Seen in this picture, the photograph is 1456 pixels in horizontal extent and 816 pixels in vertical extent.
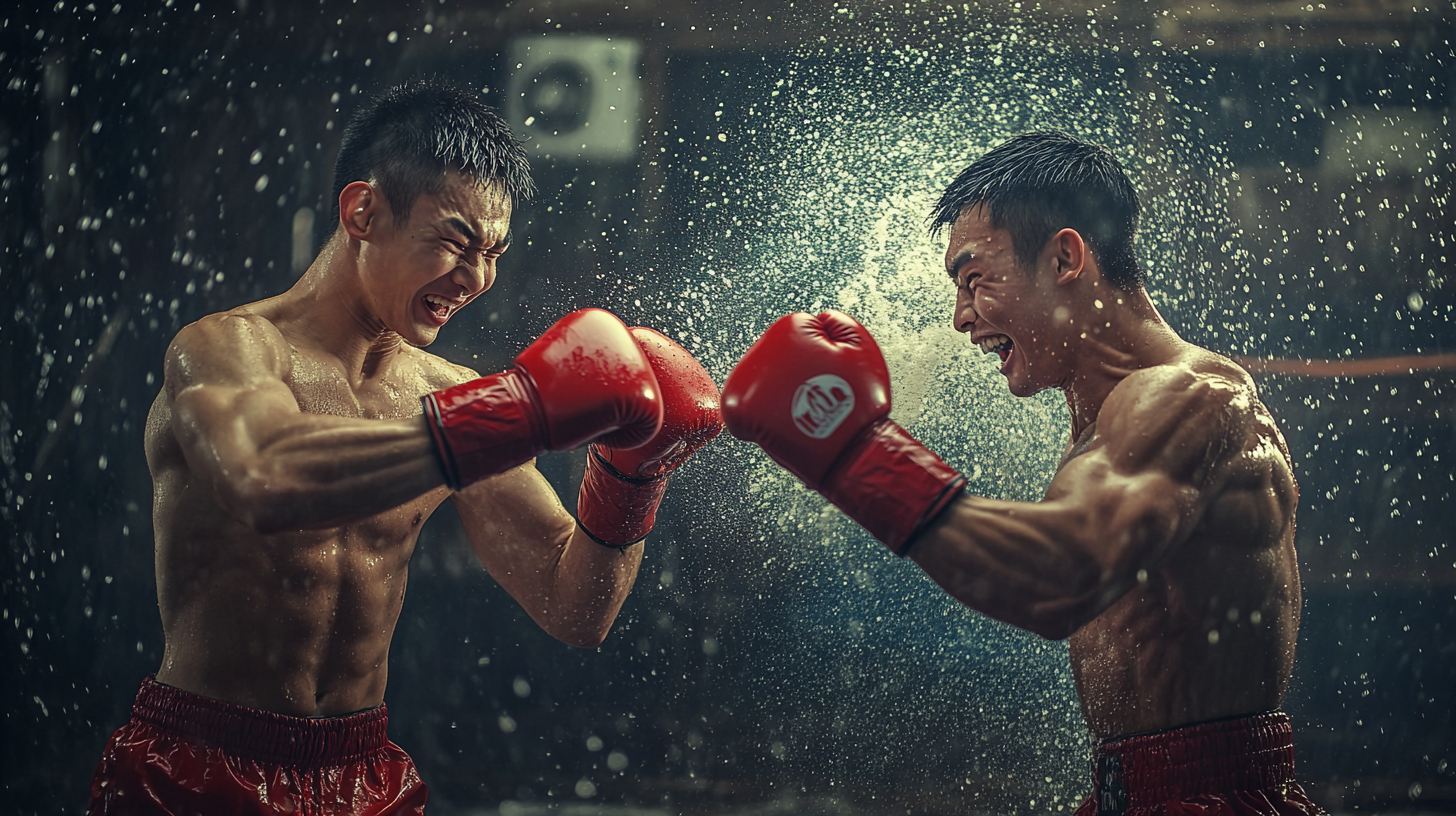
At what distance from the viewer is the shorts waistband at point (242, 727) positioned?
1.54 metres

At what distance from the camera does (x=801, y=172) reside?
3809 millimetres

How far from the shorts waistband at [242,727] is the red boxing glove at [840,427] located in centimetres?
89

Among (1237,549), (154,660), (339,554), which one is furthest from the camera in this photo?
(154,660)

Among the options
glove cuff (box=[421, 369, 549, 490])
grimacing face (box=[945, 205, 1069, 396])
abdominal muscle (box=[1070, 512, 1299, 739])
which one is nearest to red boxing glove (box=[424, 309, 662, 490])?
glove cuff (box=[421, 369, 549, 490])

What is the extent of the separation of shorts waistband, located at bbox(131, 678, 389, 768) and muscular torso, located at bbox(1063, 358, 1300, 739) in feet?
4.38

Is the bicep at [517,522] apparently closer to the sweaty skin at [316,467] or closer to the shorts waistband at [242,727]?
the sweaty skin at [316,467]

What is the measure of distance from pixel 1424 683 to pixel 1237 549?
125 inches

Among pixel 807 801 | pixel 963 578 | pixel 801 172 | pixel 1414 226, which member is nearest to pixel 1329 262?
pixel 1414 226

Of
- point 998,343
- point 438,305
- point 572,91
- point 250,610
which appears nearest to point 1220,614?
point 998,343

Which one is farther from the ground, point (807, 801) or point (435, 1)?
point (435, 1)

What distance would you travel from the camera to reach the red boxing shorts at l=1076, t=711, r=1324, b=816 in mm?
1429

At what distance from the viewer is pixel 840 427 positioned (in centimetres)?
145

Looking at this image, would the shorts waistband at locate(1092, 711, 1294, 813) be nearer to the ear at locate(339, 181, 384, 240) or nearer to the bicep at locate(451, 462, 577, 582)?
the bicep at locate(451, 462, 577, 582)

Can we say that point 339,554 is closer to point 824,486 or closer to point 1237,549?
point 824,486
